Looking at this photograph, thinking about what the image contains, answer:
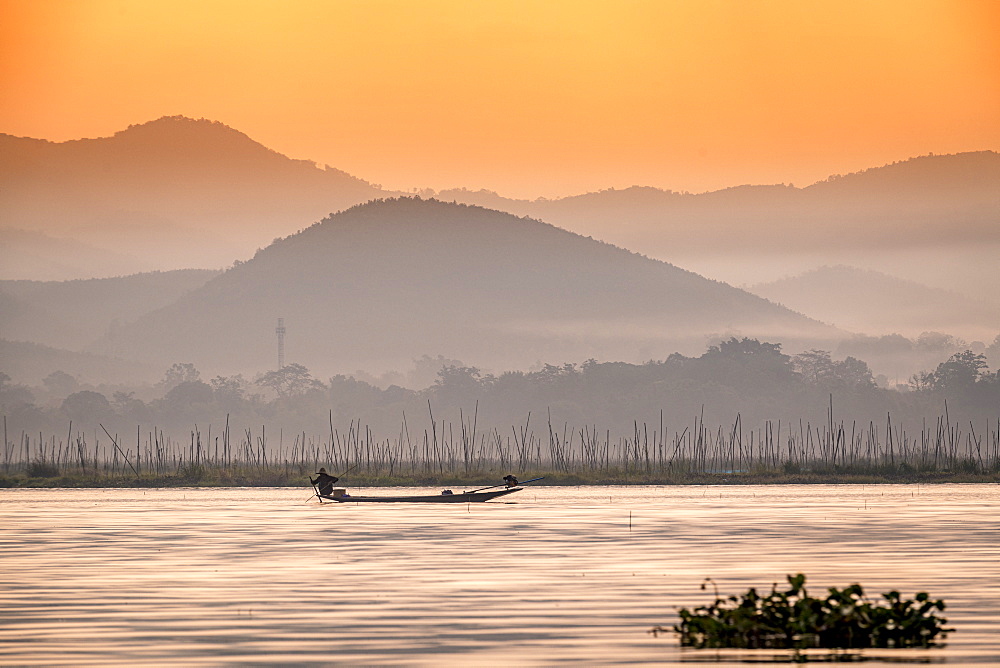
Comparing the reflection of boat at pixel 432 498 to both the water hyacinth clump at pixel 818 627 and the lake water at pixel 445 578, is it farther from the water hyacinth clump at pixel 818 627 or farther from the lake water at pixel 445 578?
the water hyacinth clump at pixel 818 627

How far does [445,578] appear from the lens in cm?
3042

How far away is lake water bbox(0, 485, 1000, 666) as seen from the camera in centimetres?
2091

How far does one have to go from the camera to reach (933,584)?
91.9ft

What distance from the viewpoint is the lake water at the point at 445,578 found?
823 inches

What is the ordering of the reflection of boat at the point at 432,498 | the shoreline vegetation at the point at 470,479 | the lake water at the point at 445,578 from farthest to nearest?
the shoreline vegetation at the point at 470,479, the reflection of boat at the point at 432,498, the lake water at the point at 445,578

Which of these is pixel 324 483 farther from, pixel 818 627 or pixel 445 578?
pixel 818 627

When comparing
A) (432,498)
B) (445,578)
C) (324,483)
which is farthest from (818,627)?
(324,483)

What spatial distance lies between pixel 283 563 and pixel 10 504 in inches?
1530

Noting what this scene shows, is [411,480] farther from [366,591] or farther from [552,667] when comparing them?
[552,667]

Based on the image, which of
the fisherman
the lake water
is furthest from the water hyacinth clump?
the fisherman

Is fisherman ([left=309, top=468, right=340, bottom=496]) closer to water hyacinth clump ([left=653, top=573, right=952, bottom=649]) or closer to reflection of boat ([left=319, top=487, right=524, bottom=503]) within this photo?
reflection of boat ([left=319, top=487, right=524, bottom=503])

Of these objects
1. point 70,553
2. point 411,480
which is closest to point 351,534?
point 70,553

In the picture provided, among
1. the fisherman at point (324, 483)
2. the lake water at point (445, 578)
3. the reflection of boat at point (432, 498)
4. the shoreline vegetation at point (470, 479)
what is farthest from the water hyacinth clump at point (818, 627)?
the shoreline vegetation at point (470, 479)

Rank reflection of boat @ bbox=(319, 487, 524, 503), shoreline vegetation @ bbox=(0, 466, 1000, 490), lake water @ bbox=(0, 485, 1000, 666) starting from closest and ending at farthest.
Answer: lake water @ bbox=(0, 485, 1000, 666), reflection of boat @ bbox=(319, 487, 524, 503), shoreline vegetation @ bbox=(0, 466, 1000, 490)
